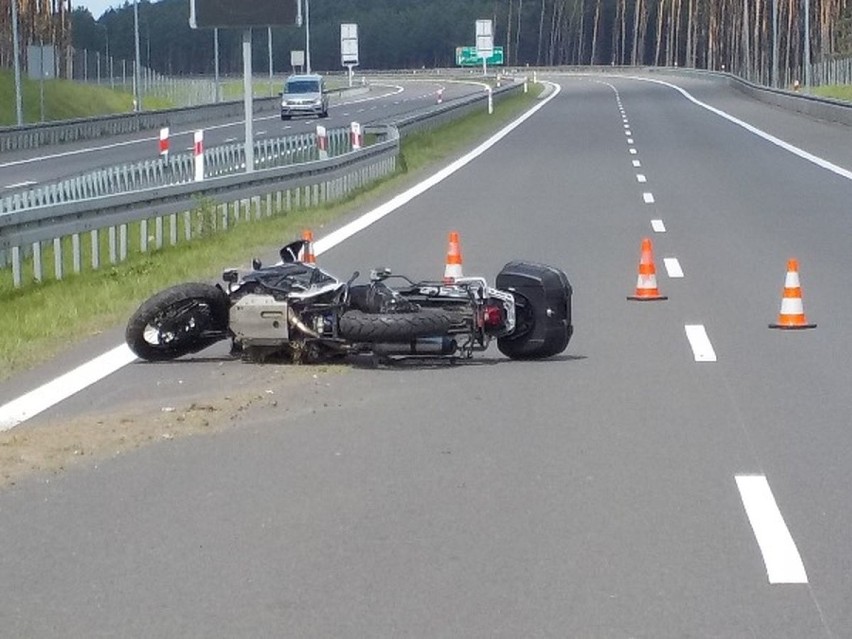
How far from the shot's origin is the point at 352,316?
11914 millimetres

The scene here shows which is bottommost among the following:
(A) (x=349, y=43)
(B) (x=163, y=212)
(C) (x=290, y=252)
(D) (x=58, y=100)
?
(D) (x=58, y=100)

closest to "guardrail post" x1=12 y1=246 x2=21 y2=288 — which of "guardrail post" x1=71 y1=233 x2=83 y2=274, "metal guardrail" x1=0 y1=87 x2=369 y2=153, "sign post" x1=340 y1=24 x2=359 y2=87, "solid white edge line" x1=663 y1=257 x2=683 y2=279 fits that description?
"guardrail post" x1=71 y1=233 x2=83 y2=274

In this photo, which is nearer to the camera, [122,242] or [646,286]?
[646,286]

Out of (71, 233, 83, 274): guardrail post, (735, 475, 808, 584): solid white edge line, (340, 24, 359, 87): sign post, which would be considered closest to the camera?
(735, 475, 808, 584): solid white edge line

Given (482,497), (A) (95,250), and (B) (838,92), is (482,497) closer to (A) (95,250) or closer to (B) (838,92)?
(A) (95,250)

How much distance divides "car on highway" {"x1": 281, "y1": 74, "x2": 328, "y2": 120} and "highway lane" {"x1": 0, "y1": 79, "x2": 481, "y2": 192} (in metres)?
0.45

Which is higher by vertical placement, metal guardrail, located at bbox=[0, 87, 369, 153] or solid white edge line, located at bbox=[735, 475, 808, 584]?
solid white edge line, located at bbox=[735, 475, 808, 584]

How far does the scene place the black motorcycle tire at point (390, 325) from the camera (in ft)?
38.7

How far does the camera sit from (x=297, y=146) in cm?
3850

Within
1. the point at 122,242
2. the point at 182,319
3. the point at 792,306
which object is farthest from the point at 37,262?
the point at 792,306

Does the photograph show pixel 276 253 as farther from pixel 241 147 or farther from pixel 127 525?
pixel 241 147

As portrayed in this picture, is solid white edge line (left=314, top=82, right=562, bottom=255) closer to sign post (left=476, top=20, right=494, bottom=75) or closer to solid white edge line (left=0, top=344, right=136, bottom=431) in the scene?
solid white edge line (left=0, top=344, right=136, bottom=431)

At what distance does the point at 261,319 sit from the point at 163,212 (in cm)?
975

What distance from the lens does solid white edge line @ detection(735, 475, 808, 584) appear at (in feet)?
22.8
